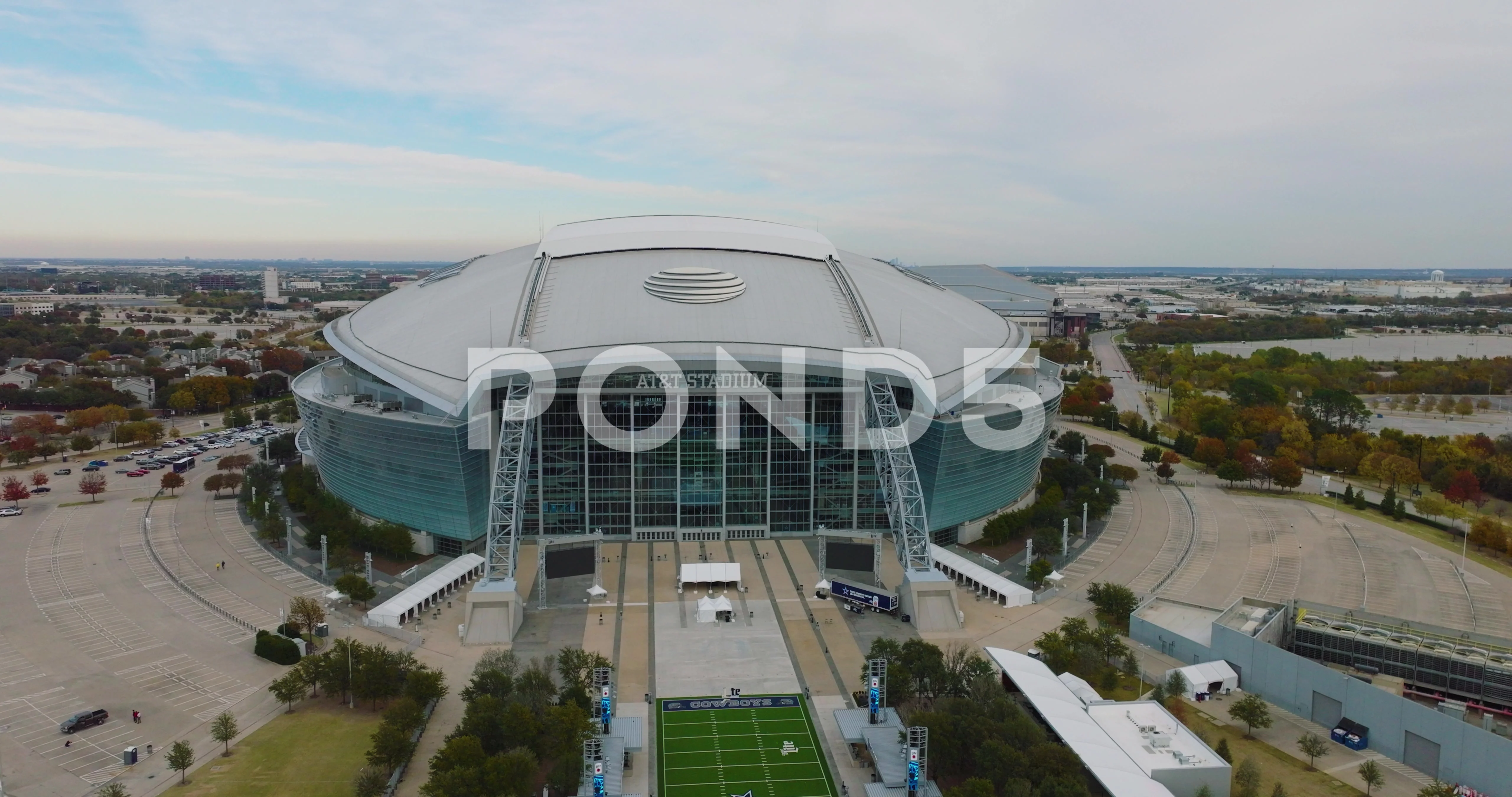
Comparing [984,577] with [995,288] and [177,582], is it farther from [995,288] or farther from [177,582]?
[995,288]

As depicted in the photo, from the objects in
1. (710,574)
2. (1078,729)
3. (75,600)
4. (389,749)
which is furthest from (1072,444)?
(75,600)

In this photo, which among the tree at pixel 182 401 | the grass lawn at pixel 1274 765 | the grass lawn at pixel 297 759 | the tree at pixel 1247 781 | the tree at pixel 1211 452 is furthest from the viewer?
the tree at pixel 182 401

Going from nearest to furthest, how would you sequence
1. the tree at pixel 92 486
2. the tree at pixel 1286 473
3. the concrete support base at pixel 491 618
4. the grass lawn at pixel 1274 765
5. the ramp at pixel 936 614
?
the grass lawn at pixel 1274 765, the concrete support base at pixel 491 618, the ramp at pixel 936 614, the tree at pixel 92 486, the tree at pixel 1286 473

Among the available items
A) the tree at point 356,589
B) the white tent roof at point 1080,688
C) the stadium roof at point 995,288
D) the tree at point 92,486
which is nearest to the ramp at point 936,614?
the white tent roof at point 1080,688

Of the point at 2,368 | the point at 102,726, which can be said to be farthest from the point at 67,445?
the point at 102,726

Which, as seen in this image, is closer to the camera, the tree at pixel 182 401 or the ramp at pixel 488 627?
the ramp at pixel 488 627

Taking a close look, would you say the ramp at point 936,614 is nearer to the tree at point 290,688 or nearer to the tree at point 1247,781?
the tree at point 1247,781
